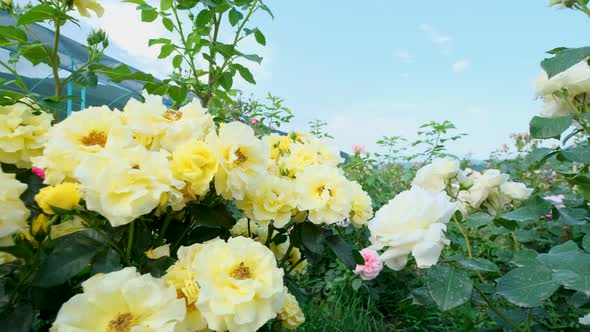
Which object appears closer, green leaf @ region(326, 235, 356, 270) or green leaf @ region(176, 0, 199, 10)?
green leaf @ region(326, 235, 356, 270)

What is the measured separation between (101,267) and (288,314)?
47 cm

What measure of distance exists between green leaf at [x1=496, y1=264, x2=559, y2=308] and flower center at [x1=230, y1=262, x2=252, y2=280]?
0.50 meters

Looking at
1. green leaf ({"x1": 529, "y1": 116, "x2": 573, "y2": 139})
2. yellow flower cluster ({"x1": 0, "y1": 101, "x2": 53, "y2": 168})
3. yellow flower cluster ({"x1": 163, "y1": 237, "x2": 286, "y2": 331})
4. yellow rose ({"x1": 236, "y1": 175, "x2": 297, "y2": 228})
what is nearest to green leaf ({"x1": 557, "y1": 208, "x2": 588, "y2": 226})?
green leaf ({"x1": 529, "y1": 116, "x2": 573, "y2": 139})

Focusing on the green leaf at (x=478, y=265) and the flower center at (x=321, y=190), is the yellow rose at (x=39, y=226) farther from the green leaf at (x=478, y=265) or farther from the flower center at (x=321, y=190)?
the green leaf at (x=478, y=265)

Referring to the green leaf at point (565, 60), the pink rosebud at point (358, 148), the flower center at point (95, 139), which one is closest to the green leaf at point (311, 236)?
the flower center at point (95, 139)

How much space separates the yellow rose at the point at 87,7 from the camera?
45.5 inches

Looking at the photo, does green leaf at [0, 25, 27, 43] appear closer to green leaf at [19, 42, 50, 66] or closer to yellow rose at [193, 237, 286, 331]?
green leaf at [19, 42, 50, 66]

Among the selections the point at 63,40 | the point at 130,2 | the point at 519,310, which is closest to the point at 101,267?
the point at 519,310

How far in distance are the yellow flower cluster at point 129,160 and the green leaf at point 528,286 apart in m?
0.62

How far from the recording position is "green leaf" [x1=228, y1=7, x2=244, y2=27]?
143 centimetres

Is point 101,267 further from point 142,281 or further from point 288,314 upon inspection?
point 288,314

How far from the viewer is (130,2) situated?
153 centimetres

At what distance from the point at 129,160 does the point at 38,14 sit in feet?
2.22

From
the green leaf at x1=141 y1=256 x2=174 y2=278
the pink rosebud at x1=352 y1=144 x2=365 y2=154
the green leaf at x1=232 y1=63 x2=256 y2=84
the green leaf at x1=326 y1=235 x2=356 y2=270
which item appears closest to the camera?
the green leaf at x1=141 y1=256 x2=174 y2=278
